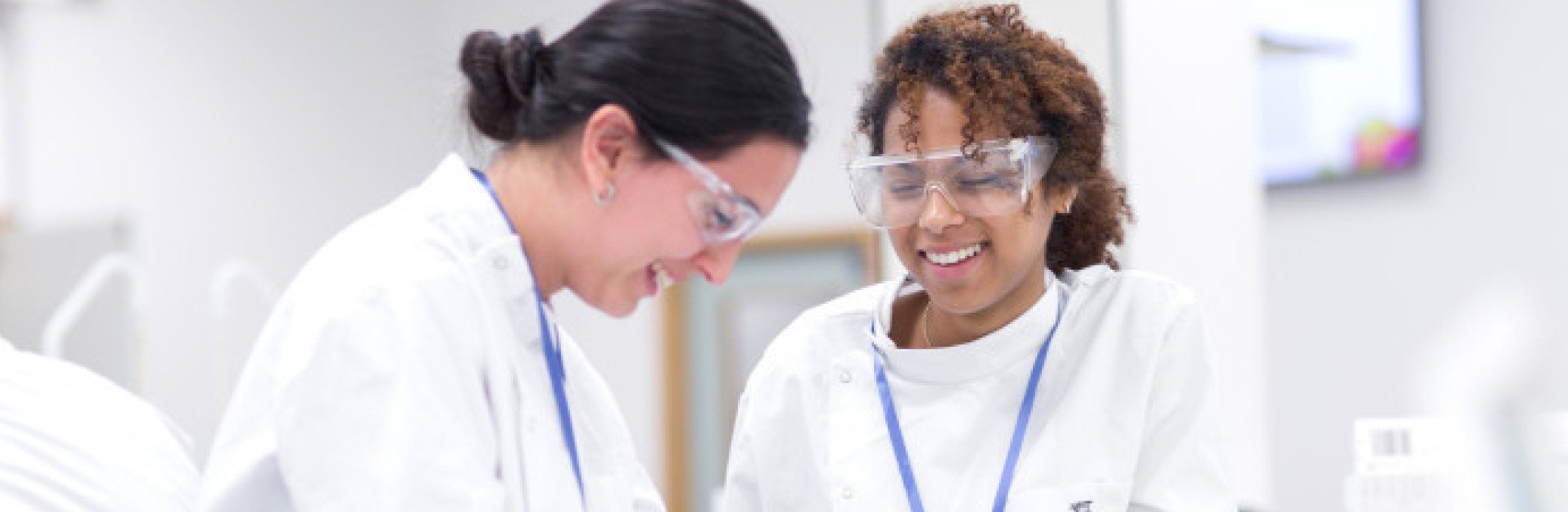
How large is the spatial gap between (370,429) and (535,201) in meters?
0.27

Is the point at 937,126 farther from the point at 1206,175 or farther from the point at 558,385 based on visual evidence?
the point at 1206,175


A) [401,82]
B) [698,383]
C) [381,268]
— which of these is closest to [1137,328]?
[381,268]

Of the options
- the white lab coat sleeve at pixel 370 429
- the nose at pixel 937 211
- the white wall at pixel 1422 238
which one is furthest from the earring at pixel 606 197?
the white wall at pixel 1422 238

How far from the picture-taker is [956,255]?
5.58ft

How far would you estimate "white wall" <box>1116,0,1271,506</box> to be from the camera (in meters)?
2.61

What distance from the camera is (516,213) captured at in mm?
1323

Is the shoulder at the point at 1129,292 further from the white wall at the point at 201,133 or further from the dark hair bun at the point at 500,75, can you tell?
the white wall at the point at 201,133

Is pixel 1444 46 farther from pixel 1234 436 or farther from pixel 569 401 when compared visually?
pixel 569 401

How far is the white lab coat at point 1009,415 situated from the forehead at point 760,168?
466 mm

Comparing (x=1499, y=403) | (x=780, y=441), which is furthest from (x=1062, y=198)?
(x=1499, y=403)

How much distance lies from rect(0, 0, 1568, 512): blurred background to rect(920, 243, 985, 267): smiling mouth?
292 mm

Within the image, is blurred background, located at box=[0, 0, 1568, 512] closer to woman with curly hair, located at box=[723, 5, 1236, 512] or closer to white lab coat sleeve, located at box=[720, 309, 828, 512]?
woman with curly hair, located at box=[723, 5, 1236, 512]

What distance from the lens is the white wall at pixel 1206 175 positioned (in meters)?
2.61

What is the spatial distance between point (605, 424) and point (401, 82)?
14.6 ft
